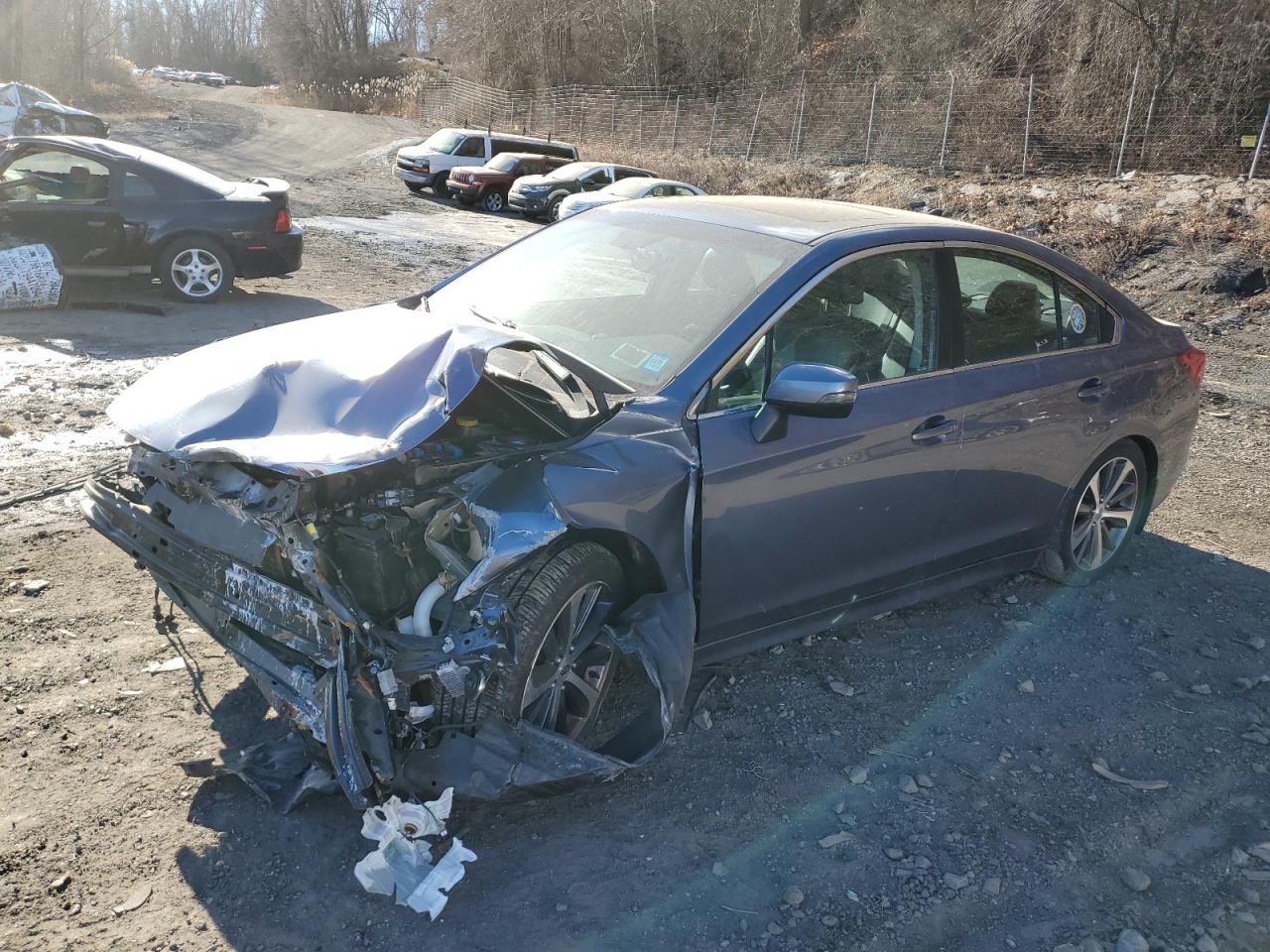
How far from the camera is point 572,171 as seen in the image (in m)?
22.5

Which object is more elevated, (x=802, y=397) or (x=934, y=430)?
(x=802, y=397)

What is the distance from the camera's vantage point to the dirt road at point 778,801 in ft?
9.17

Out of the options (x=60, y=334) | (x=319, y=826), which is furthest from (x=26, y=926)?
(x=60, y=334)

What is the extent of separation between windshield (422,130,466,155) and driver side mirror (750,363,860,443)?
76.1ft

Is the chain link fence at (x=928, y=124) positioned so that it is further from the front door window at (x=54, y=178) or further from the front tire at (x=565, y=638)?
the front tire at (x=565, y=638)

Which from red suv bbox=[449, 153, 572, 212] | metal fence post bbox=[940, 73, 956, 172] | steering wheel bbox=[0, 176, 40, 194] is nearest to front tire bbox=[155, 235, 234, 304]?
steering wheel bbox=[0, 176, 40, 194]

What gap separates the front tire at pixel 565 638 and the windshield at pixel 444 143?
925 inches

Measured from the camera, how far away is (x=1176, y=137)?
63.4 ft

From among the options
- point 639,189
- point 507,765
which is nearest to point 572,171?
point 639,189

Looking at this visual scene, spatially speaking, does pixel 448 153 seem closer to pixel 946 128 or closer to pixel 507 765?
pixel 946 128

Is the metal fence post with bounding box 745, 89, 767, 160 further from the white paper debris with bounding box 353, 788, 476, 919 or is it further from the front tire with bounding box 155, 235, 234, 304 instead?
the white paper debris with bounding box 353, 788, 476, 919

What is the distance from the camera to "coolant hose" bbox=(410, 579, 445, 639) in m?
2.95

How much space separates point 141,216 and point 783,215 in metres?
7.53

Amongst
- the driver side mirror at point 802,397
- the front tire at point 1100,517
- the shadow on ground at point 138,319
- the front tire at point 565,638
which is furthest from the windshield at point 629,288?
the shadow on ground at point 138,319
